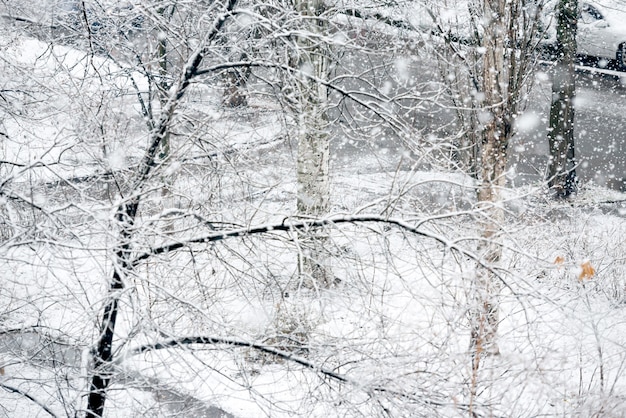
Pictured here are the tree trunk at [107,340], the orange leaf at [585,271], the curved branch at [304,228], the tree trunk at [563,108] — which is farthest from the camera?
the tree trunk at [563,108]

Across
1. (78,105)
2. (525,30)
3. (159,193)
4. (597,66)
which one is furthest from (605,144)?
(78,105)

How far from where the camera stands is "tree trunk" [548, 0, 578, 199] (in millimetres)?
12102

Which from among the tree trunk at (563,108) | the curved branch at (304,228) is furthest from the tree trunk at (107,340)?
the tree trunk at (563,108)

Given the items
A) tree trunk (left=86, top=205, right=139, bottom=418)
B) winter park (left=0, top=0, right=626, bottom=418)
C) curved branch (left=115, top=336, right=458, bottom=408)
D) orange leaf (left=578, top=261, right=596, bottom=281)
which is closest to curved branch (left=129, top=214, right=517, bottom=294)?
winter park (left=0, top=0, right=626, bottom=418)

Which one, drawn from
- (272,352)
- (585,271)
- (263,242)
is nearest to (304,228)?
(263,242)

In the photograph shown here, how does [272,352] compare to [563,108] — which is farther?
[563,108]

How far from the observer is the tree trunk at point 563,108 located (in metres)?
12.1

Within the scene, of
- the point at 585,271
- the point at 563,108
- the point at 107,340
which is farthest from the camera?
the point at 563,108

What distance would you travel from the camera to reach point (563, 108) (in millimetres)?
12445

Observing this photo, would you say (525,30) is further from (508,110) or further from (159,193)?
(159,193)

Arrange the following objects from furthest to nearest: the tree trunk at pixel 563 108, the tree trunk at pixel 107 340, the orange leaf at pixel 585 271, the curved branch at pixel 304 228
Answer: the tree trunk at pixel 563 108 → the orange leaf at pixel 585 271 → the tree trunk at pixel 107 340 → the curved branch at pixel 304 228

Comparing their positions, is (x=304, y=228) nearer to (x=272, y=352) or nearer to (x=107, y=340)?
(x=272, y=352)

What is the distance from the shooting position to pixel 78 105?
17.2 ft

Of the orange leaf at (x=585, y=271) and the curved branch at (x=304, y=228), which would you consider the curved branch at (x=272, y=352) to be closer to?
the curved branch at (x=304, y=228)
